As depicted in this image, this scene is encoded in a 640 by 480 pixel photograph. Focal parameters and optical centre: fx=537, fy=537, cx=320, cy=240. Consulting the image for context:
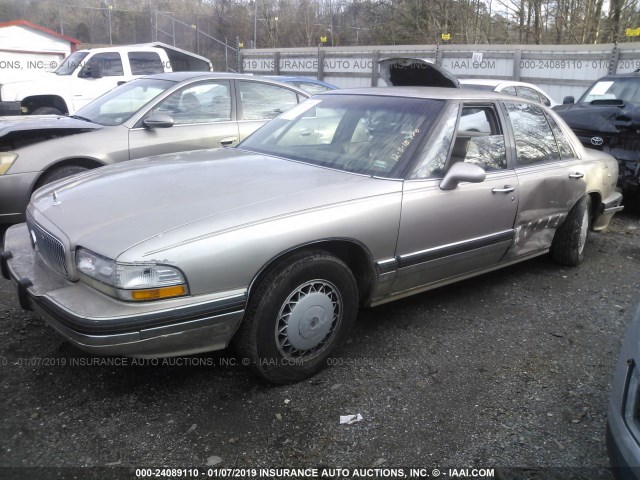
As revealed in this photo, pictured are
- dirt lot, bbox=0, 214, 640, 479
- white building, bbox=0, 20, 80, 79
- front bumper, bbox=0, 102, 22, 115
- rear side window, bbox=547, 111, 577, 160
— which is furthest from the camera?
white building, bbox=0, 20, 80, 79

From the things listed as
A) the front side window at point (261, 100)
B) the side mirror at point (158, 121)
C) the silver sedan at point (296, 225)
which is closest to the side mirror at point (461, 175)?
the silver sedan at point (296, 225)

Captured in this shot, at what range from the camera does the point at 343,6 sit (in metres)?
37.4

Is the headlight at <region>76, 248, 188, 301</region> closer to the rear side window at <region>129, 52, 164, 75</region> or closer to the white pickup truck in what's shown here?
the white pickup truck

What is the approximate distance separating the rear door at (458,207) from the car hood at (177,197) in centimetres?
43

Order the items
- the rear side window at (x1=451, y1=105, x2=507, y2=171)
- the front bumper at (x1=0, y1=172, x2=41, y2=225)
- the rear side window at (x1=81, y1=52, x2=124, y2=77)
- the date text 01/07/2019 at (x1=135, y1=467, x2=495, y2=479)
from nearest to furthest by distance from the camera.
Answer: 1. the date text 01/07/2019 at (x1=135, y1=467, x2=495, y2=479)
2. the rear side window at (x1=451, y1=105, x2=507, y2=171)
3. the front bumper at (x1=0, y1=172, x2=41, y2=225)
4. the rear side window at (x1=81, y1=52, x2=124, y2=77)

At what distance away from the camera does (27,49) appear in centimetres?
1534

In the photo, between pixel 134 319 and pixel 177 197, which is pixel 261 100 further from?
pixel 134 319

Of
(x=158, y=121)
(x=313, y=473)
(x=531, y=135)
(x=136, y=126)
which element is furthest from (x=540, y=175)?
(x=136, y=126)

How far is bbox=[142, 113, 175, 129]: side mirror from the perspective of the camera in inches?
202

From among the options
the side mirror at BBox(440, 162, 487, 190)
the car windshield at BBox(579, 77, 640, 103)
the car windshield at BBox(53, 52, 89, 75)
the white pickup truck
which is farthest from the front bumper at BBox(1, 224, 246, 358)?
the car windshield at BBox(53, 52, 89, 75)

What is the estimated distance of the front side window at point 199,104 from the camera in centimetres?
552

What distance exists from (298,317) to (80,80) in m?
9.83

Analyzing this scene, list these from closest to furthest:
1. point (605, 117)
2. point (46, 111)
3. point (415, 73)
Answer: point (415, 73) → point (605, 117) → point (46, 111)

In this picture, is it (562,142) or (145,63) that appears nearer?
(562,142)
